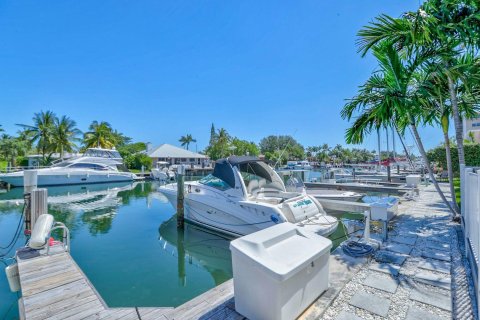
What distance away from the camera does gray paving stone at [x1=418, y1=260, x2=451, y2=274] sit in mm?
3426

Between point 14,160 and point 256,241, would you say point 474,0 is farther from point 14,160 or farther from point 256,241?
point 14,160

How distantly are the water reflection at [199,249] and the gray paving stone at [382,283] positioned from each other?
9.88 feet

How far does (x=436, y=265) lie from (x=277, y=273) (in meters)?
3.12

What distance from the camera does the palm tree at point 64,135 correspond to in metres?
29.0

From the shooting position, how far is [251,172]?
303 inches

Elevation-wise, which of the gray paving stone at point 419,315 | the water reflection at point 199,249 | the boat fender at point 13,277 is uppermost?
the gray paving stone at point 419,315

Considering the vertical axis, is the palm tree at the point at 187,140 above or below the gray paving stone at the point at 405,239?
above

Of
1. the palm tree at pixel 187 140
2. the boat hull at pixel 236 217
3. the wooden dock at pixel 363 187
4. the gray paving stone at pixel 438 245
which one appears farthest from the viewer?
the palm tree at pixel 187 140

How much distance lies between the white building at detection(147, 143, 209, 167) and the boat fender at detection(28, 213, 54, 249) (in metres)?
35.8

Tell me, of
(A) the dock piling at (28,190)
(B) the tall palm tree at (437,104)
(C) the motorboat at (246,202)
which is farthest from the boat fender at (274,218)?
(A) the dock piling at (28,190)

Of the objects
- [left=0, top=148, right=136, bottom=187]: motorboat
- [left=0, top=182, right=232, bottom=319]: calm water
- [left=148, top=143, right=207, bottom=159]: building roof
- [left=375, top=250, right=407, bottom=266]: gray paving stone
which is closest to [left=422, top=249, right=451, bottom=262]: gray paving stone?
[left=375, top=250, right=407, bottom=266]: gray paving stone

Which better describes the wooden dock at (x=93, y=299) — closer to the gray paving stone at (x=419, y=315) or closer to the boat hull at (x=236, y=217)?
the gray paving stone at (x=419, y=315)

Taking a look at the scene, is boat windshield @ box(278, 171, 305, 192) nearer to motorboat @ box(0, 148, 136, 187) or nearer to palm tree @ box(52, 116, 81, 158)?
motorboat @ box(0, 148, 136, 187)

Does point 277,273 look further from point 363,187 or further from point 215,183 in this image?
point 363,187
